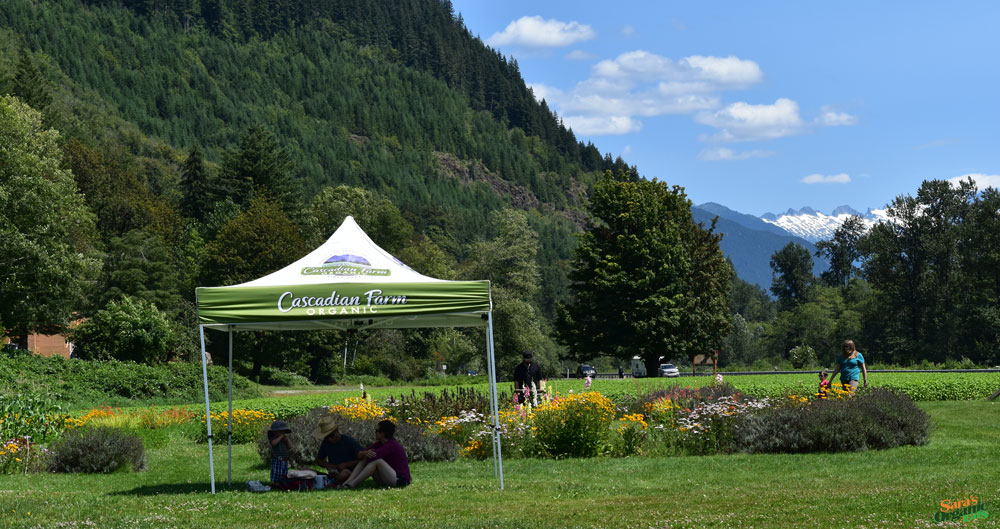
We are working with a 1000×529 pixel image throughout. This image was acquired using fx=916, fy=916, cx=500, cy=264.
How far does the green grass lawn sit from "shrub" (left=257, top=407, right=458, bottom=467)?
0.52 metres

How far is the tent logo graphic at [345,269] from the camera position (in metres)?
13.0

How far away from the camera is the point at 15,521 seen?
973cm

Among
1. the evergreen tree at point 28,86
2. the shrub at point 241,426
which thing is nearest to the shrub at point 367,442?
the shrub at point 241,426

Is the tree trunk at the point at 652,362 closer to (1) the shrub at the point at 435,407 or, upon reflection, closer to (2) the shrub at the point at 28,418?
(1) the shrub at the point at 435,407

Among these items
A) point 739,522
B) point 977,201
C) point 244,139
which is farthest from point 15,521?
point 977,201

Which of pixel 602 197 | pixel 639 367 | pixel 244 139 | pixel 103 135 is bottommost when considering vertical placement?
pixel 639 367

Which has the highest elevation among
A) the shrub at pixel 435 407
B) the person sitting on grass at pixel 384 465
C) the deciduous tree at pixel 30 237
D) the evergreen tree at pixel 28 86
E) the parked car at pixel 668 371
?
the evergreen tree at pixel 28 86

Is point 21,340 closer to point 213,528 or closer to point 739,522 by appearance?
point 213,528

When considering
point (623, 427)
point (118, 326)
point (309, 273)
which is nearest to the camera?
point (309, 273)

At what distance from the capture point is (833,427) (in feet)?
51.1

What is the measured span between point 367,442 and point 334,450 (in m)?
2.55

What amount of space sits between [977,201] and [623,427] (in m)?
77.9

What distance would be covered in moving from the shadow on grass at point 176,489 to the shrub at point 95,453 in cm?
213

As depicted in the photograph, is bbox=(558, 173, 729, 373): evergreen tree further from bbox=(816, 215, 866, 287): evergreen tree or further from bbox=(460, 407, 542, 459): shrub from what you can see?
bbox=(816, 215, 866, 287): evergreen tree
